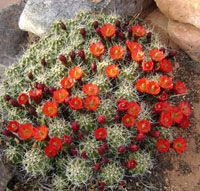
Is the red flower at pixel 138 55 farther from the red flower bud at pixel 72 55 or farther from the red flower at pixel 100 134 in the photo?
the red flower at pixel 100 134

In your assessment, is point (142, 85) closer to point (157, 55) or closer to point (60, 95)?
point (157, 55)

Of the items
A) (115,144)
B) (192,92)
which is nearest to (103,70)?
(115,144)

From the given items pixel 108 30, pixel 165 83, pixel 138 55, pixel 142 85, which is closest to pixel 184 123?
pixel 165 83

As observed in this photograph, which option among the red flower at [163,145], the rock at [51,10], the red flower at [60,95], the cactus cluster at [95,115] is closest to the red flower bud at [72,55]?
the cactus cluster at [95,115]

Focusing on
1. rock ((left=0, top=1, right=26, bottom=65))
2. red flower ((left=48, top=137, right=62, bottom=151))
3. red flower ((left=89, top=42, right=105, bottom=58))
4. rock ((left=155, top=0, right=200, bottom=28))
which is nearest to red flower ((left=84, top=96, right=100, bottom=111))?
red flower ((left=48, top=137, right=62, bottom=151))

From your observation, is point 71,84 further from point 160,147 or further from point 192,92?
point 192,92

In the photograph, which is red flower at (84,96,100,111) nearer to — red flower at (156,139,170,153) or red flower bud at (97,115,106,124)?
red flower bud at (97,115,106,124)
